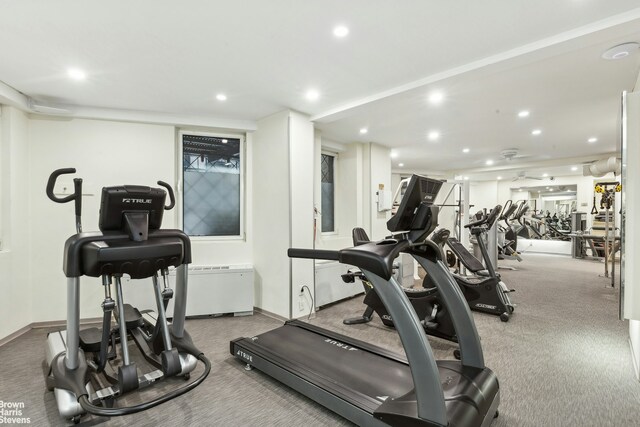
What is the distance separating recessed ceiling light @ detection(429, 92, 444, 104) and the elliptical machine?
9.56 ft

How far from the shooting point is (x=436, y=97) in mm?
3457

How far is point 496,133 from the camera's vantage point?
5004 mm

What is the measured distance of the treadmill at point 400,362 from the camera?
1.48 m

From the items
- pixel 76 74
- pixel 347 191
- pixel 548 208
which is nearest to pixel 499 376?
pixel 347 191

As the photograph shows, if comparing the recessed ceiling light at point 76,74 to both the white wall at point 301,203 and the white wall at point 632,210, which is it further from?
the white wall at point 632,210

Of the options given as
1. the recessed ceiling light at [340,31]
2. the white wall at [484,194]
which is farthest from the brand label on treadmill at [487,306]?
the white wall at [484,194]

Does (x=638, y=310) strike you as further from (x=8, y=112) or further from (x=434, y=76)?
(x=8, y=112)

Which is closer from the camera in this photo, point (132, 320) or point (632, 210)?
point (632, 210)

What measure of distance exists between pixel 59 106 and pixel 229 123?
72.7 inches

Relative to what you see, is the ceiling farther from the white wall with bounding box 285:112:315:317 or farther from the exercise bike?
the exercise bike

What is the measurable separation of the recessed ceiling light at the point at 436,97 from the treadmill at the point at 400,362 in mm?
1864

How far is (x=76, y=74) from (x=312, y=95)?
2.17m

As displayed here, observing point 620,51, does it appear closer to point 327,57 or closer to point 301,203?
point 327,57

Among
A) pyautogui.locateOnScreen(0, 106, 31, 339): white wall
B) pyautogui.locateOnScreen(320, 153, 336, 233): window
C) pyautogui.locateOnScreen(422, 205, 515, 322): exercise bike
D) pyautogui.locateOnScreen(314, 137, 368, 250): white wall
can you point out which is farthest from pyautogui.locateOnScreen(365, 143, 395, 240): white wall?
pyautogui.locateOnScreen(0, 106, 31, 339): white wall
